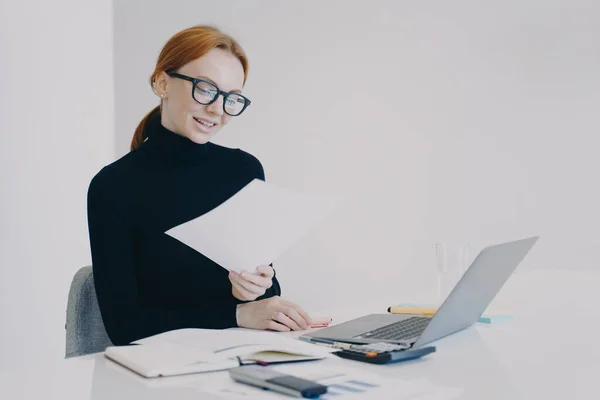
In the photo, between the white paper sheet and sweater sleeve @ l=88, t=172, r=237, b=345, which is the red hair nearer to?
sweater sleeve @ l=88, t=172, r=237, b=345

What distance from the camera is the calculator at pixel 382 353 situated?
111 cm

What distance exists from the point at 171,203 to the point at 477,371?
109cm

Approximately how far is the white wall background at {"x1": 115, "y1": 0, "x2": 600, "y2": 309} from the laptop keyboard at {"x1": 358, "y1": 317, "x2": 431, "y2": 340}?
8.59 feet

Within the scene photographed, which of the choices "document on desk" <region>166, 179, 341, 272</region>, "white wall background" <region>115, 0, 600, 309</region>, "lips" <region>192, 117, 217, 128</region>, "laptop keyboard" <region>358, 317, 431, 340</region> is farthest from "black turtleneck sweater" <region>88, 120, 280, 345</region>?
"white wall background" <region>115, 0, 600, 309</region>

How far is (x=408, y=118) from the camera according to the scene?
4137 mm

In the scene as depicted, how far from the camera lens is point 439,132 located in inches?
161

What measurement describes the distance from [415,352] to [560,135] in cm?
307

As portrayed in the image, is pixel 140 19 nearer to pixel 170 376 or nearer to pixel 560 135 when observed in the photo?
pixel 560 135

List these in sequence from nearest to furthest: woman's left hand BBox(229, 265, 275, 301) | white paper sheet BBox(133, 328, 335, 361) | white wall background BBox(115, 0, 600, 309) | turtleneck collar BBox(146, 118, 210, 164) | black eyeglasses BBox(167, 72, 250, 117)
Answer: white paper sheet BBox(133, 328, 335, 361) → woman's left hand BBox(229, 265, 275, 301) → black eyeglasses BBox(167, 72, 250, 117) → turtleneck collar BBox(146, 118, 210, 164) → white wall background BBox(115, 0, 600, 309)

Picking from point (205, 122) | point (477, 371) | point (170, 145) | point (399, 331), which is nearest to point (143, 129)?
point (170, 145)

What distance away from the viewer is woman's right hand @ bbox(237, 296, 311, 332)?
1522 millimetres

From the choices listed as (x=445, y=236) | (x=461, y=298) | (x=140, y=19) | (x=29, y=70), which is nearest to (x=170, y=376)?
(x=461, y=298)

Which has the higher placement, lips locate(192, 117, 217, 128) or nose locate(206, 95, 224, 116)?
nose locate(206, 95, 224, 116)

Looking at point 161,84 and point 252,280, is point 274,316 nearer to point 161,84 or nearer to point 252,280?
point 252,280
